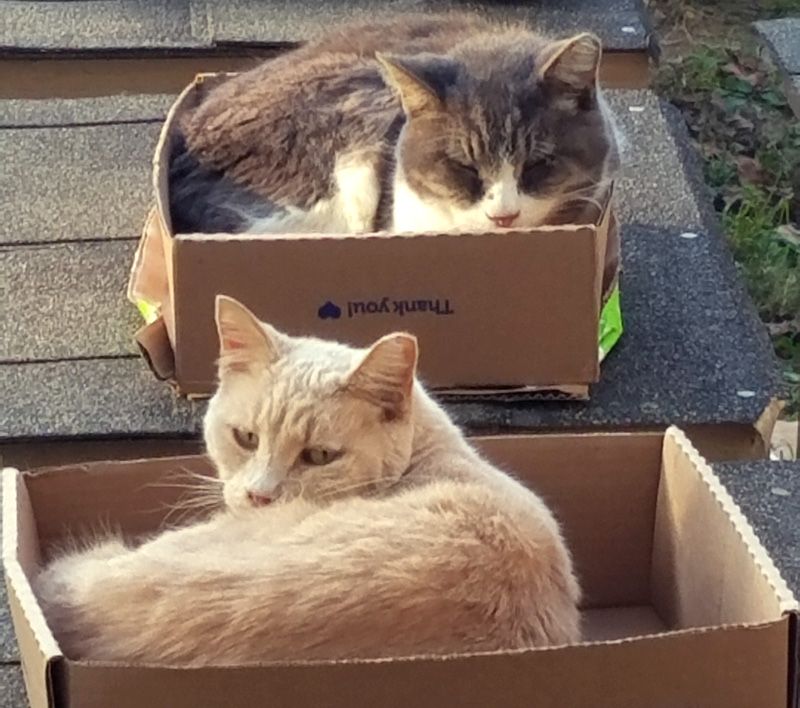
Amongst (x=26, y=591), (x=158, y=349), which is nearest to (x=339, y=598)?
(x=26, y=591)

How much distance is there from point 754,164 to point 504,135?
1738mm

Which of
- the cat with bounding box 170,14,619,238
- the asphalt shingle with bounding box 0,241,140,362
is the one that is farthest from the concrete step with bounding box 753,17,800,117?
the asphalt shingle with bounding box 0,241,140,362

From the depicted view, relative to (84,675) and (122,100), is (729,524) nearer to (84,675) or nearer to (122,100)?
(84,675)

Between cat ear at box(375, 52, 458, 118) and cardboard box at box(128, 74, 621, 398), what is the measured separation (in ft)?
0.70

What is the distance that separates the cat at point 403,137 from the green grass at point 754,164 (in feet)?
2.94

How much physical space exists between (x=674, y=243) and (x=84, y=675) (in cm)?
143

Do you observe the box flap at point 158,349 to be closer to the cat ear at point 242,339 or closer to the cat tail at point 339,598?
the cat ear at point 242,339

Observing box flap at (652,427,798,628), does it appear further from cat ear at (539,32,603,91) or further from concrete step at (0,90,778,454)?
cat ear at (539,32,603,91)

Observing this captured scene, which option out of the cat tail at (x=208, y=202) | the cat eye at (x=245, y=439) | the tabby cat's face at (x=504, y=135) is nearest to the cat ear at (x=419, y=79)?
the tabby cat's face at (x=504, y=135)

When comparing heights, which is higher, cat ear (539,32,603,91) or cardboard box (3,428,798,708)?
cat ear (539,32,603,91)

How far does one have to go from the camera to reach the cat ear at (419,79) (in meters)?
1.70

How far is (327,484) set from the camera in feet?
4.11

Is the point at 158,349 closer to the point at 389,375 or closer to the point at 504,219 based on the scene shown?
the point at 504,219

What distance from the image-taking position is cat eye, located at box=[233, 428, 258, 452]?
129cm
